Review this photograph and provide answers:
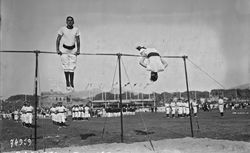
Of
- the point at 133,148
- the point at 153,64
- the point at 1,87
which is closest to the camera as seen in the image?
the point at 133,148

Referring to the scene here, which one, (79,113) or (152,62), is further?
(79,113)

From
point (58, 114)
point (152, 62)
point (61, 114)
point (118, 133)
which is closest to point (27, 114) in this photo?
point (58, 114)

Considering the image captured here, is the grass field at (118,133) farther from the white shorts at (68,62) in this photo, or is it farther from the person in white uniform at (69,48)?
the white shorts at (68,62)

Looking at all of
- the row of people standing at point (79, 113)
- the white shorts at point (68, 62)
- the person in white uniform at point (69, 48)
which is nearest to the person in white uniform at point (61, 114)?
the row of people standing at point (79, 113)

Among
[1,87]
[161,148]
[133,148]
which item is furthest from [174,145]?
[1,87]

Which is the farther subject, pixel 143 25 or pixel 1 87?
pixel 143 25

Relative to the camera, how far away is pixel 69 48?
542cm

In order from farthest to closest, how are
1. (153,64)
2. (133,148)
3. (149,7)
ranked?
1. (149,7)
2. (153,64)
3. (133,148)

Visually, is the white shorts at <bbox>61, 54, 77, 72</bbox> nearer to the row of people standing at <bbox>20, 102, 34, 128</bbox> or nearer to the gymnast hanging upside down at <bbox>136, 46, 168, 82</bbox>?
the gymnast hanging upside down at <bbox>136, 46, 168, 82</bbox>

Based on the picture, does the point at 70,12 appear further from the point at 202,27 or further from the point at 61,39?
the point at 202,27

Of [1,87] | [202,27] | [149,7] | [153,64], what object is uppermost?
[149,7]

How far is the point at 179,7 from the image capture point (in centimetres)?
652

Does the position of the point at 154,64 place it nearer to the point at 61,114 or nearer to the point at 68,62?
the point at 68,62

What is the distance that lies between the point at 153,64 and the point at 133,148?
5.85 feet
